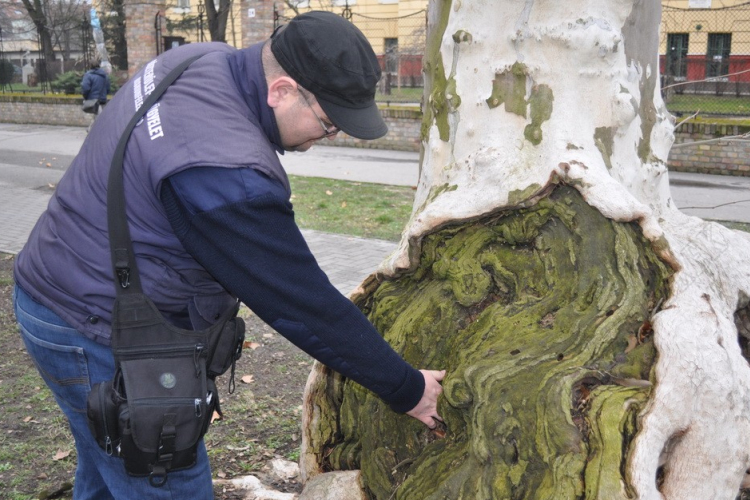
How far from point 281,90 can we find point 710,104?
15740mm

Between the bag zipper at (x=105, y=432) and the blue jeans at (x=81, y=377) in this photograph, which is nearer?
the bag zipper at (x=105, y=432)

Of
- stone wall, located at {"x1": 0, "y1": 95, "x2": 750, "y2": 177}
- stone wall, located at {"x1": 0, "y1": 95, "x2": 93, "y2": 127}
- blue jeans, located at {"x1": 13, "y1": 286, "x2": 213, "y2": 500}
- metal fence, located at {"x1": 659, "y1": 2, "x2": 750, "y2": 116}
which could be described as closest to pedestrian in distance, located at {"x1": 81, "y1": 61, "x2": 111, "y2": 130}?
stone wall, located at {"x1": 0, "y1": 95, "x2": 750, "y2": 177}

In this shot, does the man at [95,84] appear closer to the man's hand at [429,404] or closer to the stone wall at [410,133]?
the stone wall at [410,133]

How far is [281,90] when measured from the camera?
2.18 m

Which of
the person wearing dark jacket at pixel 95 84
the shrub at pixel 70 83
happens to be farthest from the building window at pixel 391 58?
the shrub at pixel 70 83

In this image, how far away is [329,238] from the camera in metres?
8.59

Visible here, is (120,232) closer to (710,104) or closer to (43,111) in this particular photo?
(710,104)

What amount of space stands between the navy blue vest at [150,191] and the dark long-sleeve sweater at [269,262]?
53mm

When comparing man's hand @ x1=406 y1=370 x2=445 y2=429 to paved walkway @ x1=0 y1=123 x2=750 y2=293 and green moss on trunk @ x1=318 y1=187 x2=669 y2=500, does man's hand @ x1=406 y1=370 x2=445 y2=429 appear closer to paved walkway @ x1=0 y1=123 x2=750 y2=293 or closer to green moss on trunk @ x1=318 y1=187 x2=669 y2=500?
green moss on trunk @ x1=318 y1=187 x2=669 y2=500

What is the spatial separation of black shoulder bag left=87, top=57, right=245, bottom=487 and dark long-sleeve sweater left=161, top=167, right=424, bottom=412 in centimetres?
19

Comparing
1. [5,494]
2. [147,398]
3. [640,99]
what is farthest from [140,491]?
[640,99]

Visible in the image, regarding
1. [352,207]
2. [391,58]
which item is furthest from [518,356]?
[391,58]

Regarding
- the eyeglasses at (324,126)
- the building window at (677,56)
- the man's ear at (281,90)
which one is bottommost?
the eyeglasses at (324,126)

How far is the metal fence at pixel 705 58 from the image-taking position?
15508 millimetres
